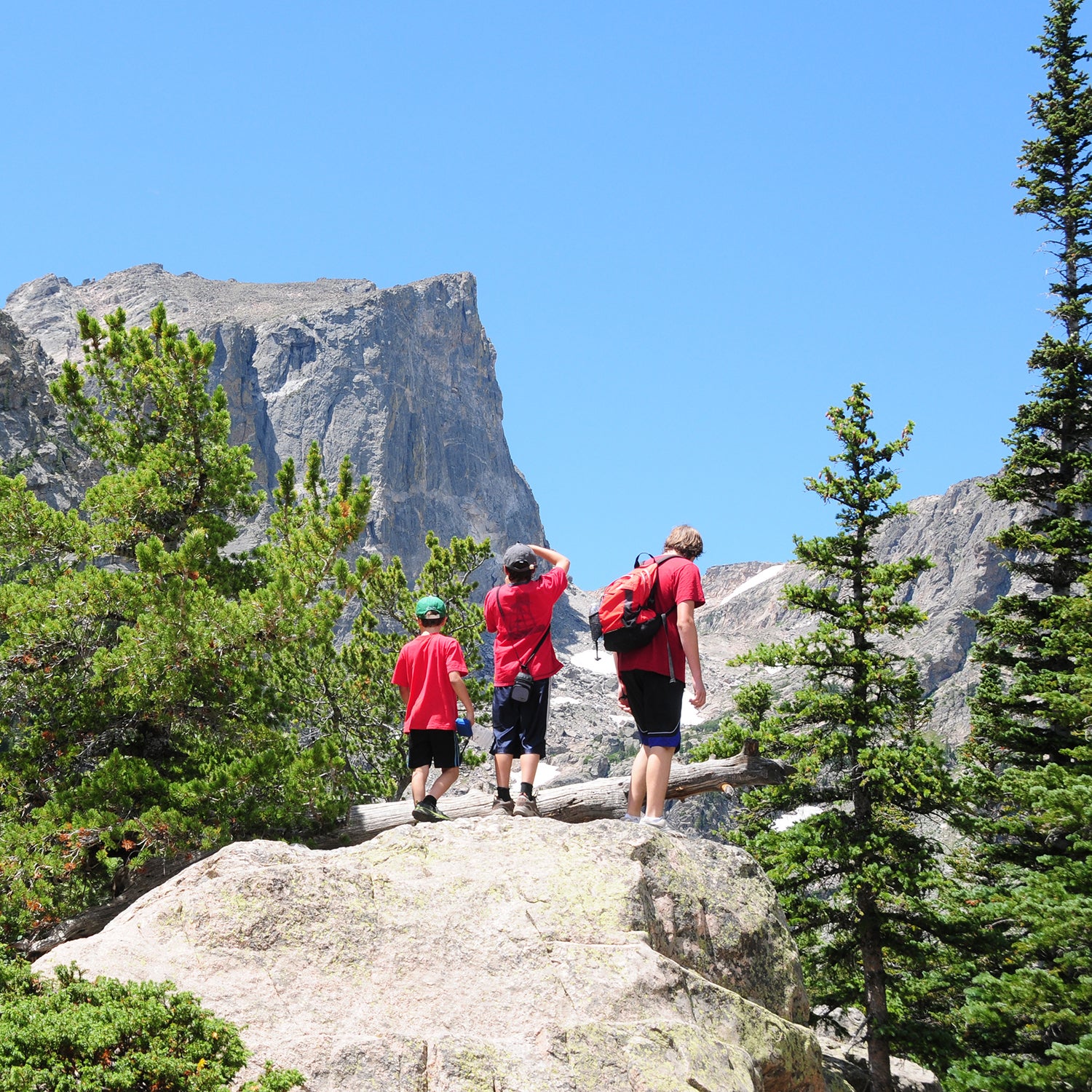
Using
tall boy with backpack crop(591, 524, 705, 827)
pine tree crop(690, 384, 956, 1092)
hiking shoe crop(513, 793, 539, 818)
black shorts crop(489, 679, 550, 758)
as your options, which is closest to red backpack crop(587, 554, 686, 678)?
tall boy with backpack crop(591, 524, 705, 827)

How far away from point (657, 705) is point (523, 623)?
1.42 m

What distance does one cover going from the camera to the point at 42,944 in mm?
11094

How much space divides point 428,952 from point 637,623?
294 centimetres

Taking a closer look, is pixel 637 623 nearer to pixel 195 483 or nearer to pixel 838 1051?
pixel 195 483

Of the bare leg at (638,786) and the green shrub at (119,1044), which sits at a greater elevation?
the bare leg at (638,786)

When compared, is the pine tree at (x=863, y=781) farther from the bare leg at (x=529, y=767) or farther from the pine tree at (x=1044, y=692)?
the bare leg at (x=529, y=767)

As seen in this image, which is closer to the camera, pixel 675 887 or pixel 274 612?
pixel 675 887

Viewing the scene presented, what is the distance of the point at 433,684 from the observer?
928cm

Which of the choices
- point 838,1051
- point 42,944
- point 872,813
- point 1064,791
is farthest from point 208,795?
point 838,1051

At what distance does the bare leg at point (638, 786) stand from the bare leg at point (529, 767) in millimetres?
865

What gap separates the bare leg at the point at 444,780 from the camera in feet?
30.8

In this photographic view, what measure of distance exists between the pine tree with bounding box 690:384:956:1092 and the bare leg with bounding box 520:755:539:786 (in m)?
9.30

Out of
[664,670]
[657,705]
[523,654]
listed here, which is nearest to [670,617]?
[664,670]

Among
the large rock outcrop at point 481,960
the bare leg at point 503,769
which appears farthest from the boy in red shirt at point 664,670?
the bare leg at point 503,769
